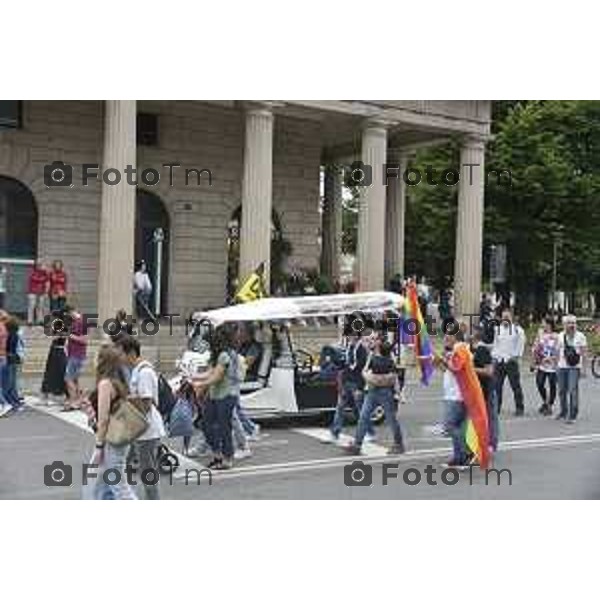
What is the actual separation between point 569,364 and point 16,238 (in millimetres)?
16412

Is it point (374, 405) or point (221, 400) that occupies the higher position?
point (221, 400)

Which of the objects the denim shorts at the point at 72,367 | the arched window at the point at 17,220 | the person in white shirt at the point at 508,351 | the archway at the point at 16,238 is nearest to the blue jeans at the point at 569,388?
the person in white shirt at the point at 508,351

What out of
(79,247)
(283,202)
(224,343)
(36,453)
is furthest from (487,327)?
(283,202)

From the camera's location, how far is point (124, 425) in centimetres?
914

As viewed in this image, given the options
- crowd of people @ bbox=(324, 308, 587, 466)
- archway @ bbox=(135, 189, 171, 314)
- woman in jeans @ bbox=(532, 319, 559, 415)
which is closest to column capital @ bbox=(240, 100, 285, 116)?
archway @ bbox=(135, 189, 171, 314)

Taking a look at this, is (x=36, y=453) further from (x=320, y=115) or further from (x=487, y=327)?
(x=320, y=115)

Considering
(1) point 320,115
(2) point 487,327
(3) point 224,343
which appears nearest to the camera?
(3) point 224,343

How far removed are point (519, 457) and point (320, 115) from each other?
62.6ft

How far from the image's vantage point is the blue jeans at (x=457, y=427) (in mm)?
12750

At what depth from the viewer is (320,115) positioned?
1230 inches

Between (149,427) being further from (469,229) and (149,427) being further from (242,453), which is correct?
(469,229)

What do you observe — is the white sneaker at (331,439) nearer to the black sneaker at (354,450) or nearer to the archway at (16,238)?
the black sneaker at (354,450)

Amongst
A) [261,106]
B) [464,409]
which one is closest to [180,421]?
[464,409]

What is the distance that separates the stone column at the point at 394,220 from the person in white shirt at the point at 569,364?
18.6 m
